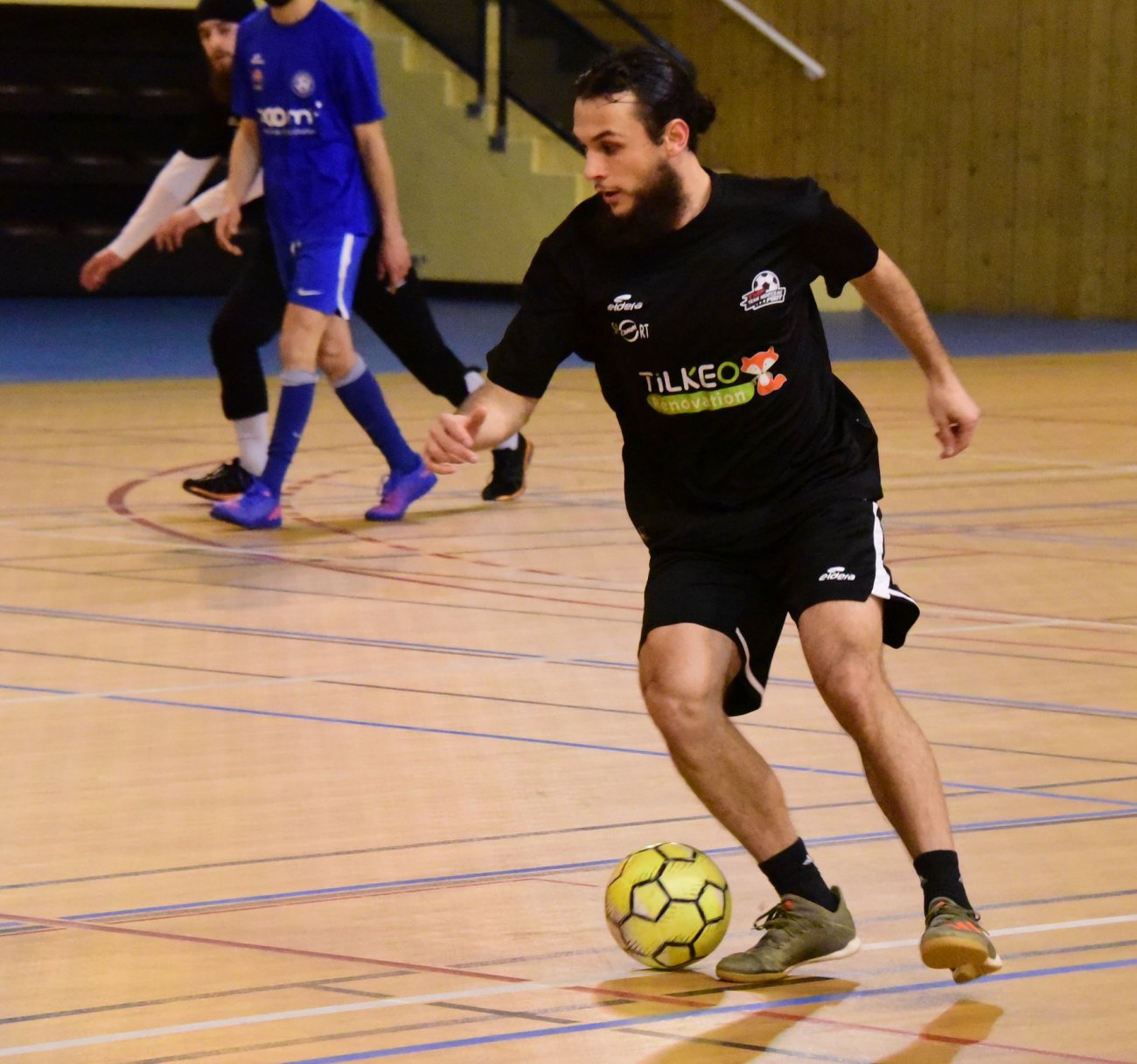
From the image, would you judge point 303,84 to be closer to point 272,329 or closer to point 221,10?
point 221,10

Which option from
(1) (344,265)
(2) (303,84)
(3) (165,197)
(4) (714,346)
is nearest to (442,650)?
(1) (344,265)

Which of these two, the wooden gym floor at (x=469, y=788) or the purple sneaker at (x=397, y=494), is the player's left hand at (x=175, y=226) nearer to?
the wooden gym floor at (x=469, y=788)

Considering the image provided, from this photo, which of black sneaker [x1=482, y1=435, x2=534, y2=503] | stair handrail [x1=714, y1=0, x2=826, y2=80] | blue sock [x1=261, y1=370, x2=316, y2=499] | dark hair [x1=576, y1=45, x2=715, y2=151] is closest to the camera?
dark hair [x1=576, y1=45, x2=715, y2=151]

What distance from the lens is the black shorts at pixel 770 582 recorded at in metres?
3.02

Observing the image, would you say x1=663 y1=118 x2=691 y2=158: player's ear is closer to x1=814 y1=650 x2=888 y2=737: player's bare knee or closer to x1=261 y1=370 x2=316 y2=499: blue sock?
x1=814 y1=650 x2=888 y2=737: player's bare knee

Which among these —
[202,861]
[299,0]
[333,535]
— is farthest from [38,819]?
[299,0]

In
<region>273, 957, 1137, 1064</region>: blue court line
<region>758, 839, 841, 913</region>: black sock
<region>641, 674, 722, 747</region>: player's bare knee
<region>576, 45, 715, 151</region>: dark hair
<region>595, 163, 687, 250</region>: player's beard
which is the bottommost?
<region>273, 957, 1137, 1064</region>: blue court line

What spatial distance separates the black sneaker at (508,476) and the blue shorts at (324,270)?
964 millimetres

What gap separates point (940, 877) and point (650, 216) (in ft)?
3.61

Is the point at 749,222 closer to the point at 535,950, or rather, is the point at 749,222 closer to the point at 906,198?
the point at 535,950

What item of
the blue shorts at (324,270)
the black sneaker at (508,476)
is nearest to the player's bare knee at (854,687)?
the blue shorts at (324,270)

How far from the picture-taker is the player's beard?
305 cm

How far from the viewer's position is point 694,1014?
2.74m

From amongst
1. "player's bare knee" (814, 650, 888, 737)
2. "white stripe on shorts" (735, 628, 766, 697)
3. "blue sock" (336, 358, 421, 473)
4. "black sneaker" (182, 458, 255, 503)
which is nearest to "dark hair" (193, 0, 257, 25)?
"blue sock" (336, 358, 421, 473)
